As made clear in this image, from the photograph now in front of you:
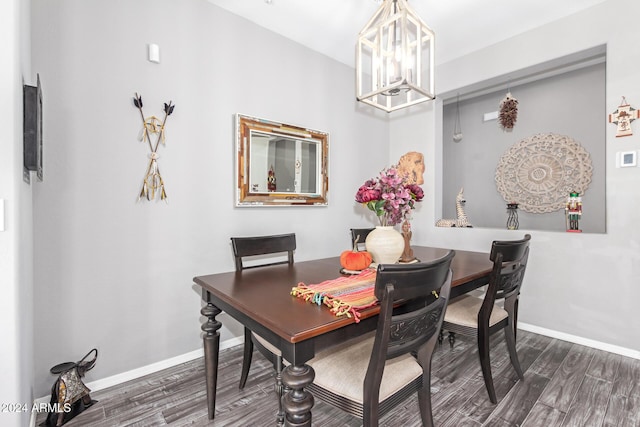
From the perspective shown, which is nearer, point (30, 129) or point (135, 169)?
point (30, 129)

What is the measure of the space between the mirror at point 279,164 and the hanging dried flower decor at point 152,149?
0.54 metres

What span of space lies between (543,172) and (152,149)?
12.5ft

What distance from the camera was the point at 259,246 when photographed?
6.64 ft

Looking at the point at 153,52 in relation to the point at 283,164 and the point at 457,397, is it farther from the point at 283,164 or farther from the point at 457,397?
the point at 457,397

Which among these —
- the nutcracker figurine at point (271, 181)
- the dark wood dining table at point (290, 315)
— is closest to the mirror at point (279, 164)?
the nutcracker figurine at point (271, 181)

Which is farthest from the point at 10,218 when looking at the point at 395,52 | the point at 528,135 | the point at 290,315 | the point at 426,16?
the point at 528,135

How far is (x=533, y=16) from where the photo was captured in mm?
2490

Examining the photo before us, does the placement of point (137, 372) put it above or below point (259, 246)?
below

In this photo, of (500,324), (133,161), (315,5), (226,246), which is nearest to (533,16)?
(315,5)

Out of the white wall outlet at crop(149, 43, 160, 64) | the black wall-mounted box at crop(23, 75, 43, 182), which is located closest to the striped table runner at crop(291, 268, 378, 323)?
the black wall-mounted box at crop(23, 75, 43, 182)

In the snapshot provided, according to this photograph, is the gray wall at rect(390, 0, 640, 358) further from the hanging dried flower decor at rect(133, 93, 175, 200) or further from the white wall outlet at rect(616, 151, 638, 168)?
the hanging dried flower decor at rect(133, 93, 175, 200)

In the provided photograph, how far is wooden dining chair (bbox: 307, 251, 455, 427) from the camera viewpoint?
1.00 m

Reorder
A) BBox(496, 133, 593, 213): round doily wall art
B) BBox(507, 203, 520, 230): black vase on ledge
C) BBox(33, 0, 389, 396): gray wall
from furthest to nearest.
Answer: BBox(496, 133, 593, 213): round doily wall art → BBox(507, 203, 520, 230): black vase on ledge → BBox(33, 0, 389, 396): gray wall

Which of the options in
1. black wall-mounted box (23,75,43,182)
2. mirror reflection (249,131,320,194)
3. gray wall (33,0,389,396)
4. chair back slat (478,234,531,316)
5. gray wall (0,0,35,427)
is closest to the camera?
gray wall (0,0,35,427)
